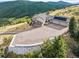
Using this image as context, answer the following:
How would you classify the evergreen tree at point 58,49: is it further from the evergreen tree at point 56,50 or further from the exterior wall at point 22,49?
the exterior wall at point 22,49

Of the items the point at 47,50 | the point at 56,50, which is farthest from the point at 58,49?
the point at 47,50

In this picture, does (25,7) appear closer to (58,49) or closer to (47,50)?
(47,50)

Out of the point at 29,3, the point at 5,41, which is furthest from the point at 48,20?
the point at 29,3

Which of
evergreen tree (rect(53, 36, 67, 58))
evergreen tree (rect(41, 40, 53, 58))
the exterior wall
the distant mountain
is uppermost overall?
evergreen tree (rect(53, 36, 67, 58))

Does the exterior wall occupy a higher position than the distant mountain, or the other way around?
the exterior wall

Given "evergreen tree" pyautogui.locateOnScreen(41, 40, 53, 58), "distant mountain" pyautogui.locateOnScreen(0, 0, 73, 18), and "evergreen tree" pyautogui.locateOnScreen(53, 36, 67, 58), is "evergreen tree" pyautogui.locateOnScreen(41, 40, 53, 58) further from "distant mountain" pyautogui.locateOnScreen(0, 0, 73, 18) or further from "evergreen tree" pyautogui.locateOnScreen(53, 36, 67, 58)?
"distant mountain" pyautogui.locateOnScreen(0, 0, 73, 18)

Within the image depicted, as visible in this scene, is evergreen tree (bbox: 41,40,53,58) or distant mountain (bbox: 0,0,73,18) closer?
evergreen tree (bbox: 41,40,53,58)

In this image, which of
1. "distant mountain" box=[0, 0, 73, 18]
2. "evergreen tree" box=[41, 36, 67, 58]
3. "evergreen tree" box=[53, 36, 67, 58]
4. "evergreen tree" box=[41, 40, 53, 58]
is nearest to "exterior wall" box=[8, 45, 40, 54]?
"evergreen tree" box=[41, 40, 53, 58]

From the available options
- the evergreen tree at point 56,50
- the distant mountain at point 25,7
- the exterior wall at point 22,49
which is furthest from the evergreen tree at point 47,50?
the distant mountain at point 25,7
